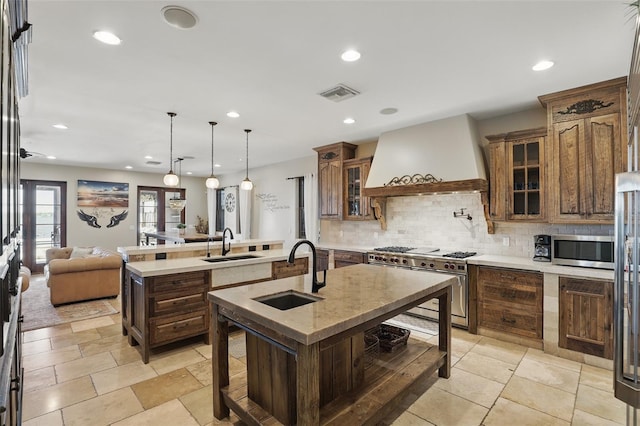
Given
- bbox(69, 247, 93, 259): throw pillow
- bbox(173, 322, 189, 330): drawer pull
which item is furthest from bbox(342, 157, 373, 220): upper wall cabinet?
bbox(69, 247, 93, 259): throw pillow

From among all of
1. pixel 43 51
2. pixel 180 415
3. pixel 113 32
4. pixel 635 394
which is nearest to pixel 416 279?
pixel 635 394

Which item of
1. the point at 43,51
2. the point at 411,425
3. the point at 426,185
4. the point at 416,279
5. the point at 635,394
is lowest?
the point at 411,425

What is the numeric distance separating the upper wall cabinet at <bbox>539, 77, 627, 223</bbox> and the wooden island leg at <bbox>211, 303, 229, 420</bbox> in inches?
140

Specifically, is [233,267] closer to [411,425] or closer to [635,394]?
[411,425]

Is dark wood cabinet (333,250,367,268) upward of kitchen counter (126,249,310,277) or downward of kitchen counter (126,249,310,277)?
downward

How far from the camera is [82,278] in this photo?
513 centimetres

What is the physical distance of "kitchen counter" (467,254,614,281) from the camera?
311cm

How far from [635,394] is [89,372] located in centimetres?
395

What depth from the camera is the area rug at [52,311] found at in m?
4.32

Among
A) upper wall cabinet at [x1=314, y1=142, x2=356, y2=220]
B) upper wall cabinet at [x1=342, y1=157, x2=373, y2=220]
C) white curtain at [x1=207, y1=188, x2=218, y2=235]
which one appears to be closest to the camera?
upper wall cabinet at [x1=342, y1=157, x2=373, y2=220]

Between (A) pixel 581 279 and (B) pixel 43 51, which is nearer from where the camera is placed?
(B) pixel 43 51

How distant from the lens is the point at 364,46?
2.48m

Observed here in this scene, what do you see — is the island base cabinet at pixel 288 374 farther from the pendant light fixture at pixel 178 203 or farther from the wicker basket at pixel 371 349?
the pendant light fixture at pixel 178 203

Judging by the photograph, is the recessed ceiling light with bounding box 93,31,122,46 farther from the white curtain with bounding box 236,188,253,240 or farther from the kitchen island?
the white curtain with bounding box 236,188,253,240
